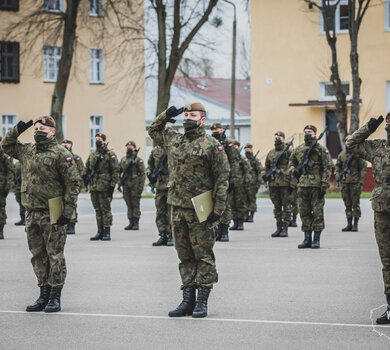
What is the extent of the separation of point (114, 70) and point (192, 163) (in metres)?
35.9

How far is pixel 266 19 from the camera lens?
121ft

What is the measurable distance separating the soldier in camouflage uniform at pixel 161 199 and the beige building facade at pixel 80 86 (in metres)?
22.5

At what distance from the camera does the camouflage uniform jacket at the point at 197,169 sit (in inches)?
352

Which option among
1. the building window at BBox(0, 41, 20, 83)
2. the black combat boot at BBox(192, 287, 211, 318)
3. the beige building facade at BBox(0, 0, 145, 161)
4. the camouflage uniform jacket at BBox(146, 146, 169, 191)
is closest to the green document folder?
the black combat boot at BBox(192, 287, 211, 318)

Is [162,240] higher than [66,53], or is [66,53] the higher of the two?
[66,53]

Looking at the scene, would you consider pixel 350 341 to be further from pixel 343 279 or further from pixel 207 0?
pixel 207 0

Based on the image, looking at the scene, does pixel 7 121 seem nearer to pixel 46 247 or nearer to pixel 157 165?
pixel 157 165

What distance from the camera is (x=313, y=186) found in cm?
1509

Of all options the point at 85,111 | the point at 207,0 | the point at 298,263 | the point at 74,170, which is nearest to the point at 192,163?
the point at 74,170

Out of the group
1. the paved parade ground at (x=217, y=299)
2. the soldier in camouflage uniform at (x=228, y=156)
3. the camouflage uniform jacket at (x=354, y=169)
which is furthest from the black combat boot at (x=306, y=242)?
the camouflage uniform jacket at (x=354, y=169)

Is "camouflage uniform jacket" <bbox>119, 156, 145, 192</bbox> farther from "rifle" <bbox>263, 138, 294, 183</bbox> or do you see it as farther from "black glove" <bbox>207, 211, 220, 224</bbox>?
"black glove" <bbox>207, 211, 220, 224</bbox>

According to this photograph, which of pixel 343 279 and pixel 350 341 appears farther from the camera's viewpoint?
pixel 343 279

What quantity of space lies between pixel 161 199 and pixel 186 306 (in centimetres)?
755

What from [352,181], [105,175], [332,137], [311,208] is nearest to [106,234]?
[105,175]
